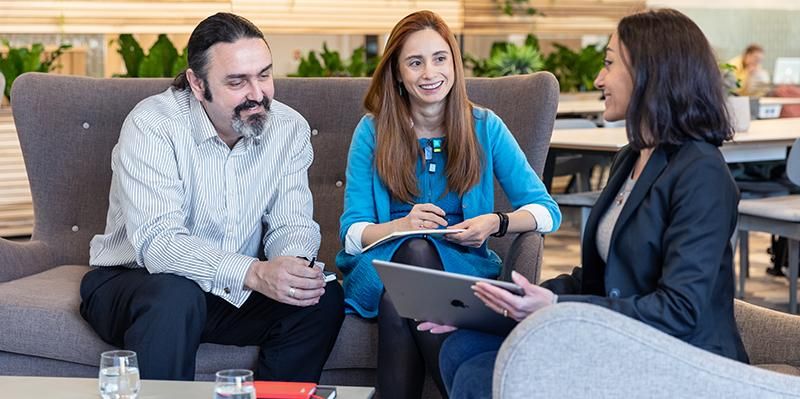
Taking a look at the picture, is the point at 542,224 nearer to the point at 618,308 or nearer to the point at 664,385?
the point at 618,308

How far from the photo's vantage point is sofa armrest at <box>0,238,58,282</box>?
3.12 meters

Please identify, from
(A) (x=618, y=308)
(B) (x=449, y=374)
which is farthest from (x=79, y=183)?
(A) (x=618, y=308)

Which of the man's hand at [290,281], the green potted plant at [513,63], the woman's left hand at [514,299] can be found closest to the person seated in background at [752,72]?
the green potted plant at [513,63]

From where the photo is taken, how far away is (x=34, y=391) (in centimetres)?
211

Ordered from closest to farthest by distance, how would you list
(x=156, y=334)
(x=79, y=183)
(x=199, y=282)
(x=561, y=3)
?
(x=156, y=334)
(x=199, y=282)
(x=79, y=183)
(x=561, y=3)

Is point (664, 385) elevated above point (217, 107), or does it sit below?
below

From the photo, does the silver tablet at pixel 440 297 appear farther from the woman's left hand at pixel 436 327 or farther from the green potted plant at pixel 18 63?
the green potted plant at pixel 18 63

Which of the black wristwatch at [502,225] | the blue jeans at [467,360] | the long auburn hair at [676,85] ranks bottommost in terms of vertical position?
the blue jeans at [467,360]

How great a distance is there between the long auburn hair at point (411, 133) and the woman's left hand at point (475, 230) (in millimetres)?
151

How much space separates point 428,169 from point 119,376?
3.82 ft

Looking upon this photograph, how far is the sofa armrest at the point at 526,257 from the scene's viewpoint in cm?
270

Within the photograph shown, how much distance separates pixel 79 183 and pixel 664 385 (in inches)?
84.2

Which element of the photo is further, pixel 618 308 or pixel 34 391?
pixel 34 391

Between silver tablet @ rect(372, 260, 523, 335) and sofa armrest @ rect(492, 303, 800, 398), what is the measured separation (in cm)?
27
